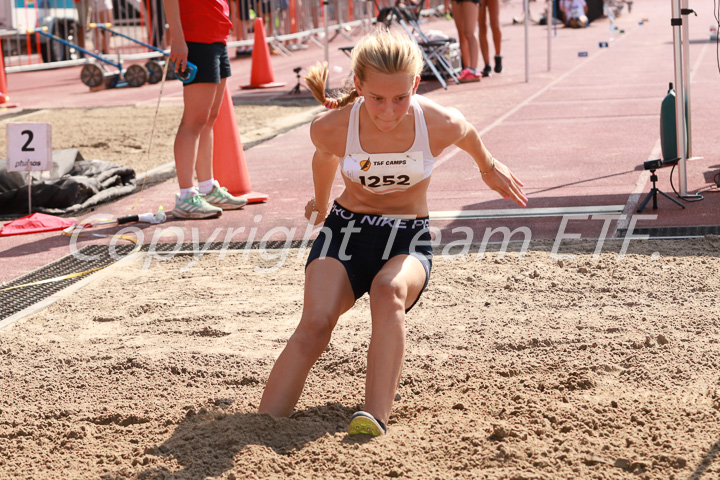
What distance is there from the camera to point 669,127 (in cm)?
769

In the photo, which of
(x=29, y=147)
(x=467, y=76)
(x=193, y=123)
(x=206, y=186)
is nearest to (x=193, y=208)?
(x=206, y=186)

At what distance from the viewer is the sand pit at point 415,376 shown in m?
3.41

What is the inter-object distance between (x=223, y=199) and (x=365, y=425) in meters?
4.54

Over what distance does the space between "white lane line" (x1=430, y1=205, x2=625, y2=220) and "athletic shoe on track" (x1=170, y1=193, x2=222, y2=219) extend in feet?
5.77

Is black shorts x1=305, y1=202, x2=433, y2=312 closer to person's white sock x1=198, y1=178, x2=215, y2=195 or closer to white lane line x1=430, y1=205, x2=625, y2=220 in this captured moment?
white lane line x1=430, y1=205, x2=625, y2=220

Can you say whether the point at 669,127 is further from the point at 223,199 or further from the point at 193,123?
the point at 193,123

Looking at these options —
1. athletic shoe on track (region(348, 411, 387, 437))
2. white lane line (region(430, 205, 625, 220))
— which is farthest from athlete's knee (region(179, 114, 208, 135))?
athletic shoe on track (region(348, 411, 387, 437))

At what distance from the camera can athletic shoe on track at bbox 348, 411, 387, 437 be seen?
11.5ft

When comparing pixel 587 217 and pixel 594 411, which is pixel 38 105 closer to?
pixel 587 217

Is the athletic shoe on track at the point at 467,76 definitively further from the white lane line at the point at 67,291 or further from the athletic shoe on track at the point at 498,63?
the white lane line at the point at 67,291

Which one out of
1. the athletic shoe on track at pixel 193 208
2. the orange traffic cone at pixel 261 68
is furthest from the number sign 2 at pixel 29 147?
the orange traffic cone at pixel 261 68

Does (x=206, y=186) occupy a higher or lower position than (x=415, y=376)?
higher

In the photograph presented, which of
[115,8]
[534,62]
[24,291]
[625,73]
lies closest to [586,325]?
[24,291]

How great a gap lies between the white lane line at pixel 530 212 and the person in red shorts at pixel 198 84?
6.13ft
